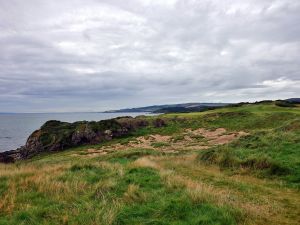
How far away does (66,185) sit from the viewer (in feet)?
34.8

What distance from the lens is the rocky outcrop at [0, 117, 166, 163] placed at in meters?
47.0

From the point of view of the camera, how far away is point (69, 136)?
4812 centimetres

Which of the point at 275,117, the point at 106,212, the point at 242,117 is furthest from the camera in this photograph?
the point at 242,117

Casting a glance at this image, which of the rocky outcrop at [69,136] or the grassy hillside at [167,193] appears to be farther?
the rocky outcrop at [69,136]

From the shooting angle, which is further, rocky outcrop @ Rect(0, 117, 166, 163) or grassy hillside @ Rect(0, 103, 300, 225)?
rocky outcrop @ Rect(0, 117, 166, 163)

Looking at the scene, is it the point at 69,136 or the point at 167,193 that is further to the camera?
the point at 69,136

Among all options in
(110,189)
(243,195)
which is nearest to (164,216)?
(110,189)

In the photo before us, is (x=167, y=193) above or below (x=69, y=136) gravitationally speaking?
above

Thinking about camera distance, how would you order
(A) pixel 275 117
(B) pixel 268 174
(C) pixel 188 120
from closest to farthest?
(B) pixel 268 174 → (A) pixel 275 117 → (C) pixel 188 120

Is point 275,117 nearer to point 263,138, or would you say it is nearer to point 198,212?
point 263,138

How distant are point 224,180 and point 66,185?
585 cm

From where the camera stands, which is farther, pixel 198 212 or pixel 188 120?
pixel 188 120

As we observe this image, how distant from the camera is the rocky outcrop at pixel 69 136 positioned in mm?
47000

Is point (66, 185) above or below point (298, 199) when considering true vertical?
above
